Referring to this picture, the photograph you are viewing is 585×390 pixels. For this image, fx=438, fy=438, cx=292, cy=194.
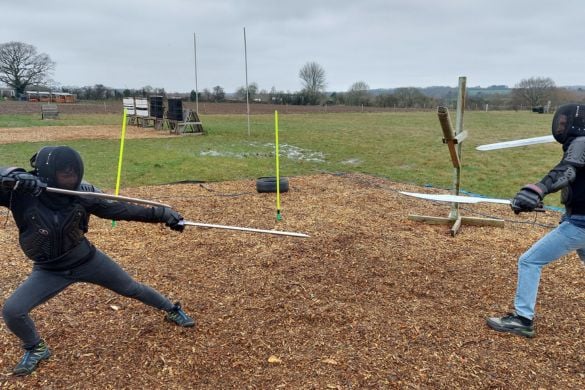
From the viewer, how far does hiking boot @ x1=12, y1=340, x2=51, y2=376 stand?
3.46 meters

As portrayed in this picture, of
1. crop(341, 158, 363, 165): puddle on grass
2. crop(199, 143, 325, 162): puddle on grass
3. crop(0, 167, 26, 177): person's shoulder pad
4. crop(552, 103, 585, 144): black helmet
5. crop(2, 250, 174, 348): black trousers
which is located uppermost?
crop(552, 103, 585, 144): black helmet

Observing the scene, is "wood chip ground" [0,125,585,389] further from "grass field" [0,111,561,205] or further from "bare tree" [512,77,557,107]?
"bare tree" [512,77,557,107]

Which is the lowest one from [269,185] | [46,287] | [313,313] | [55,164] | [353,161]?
[313,313]

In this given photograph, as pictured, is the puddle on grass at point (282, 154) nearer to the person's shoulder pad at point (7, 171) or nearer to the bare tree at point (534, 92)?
the person's shoulder pad at point (7, 171)

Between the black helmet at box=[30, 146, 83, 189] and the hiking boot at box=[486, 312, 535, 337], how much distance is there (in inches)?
155

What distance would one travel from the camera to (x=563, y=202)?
379cm

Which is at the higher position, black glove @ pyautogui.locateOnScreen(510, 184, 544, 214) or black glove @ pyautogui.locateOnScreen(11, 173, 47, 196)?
black glove @ pyautogui.locateOnScreen(11, 173, 47, 196)

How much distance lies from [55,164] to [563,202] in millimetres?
4176

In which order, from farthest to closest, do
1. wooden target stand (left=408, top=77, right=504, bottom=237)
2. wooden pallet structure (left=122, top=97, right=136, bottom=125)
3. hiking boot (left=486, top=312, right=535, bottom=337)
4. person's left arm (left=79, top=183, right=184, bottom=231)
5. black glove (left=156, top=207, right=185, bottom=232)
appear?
wooden pallet structure (left=122, top=97, right=136, bottom=125) → wooden target stand (left=408, top=77, right=504, bottom=237) → hiking boot (left=486, top=312, right=535, bottom=337) → black glove (left=156, top=207, right=185, bottom=232) → person's left arm (left=79, top=183, right=184, bottom=231)

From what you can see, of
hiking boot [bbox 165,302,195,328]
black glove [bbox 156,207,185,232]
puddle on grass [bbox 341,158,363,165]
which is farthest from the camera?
puddle on grass [bbox 341,158,363,165]

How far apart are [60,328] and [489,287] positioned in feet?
15.0

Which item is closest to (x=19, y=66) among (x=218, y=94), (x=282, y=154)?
(x=218, y=94)

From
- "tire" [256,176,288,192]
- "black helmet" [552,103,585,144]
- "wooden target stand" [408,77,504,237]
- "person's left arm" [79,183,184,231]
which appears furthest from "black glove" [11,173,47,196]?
"tire" [256,176,288,192]

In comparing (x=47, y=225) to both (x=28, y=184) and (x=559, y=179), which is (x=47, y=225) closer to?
(x=28, y=184)
